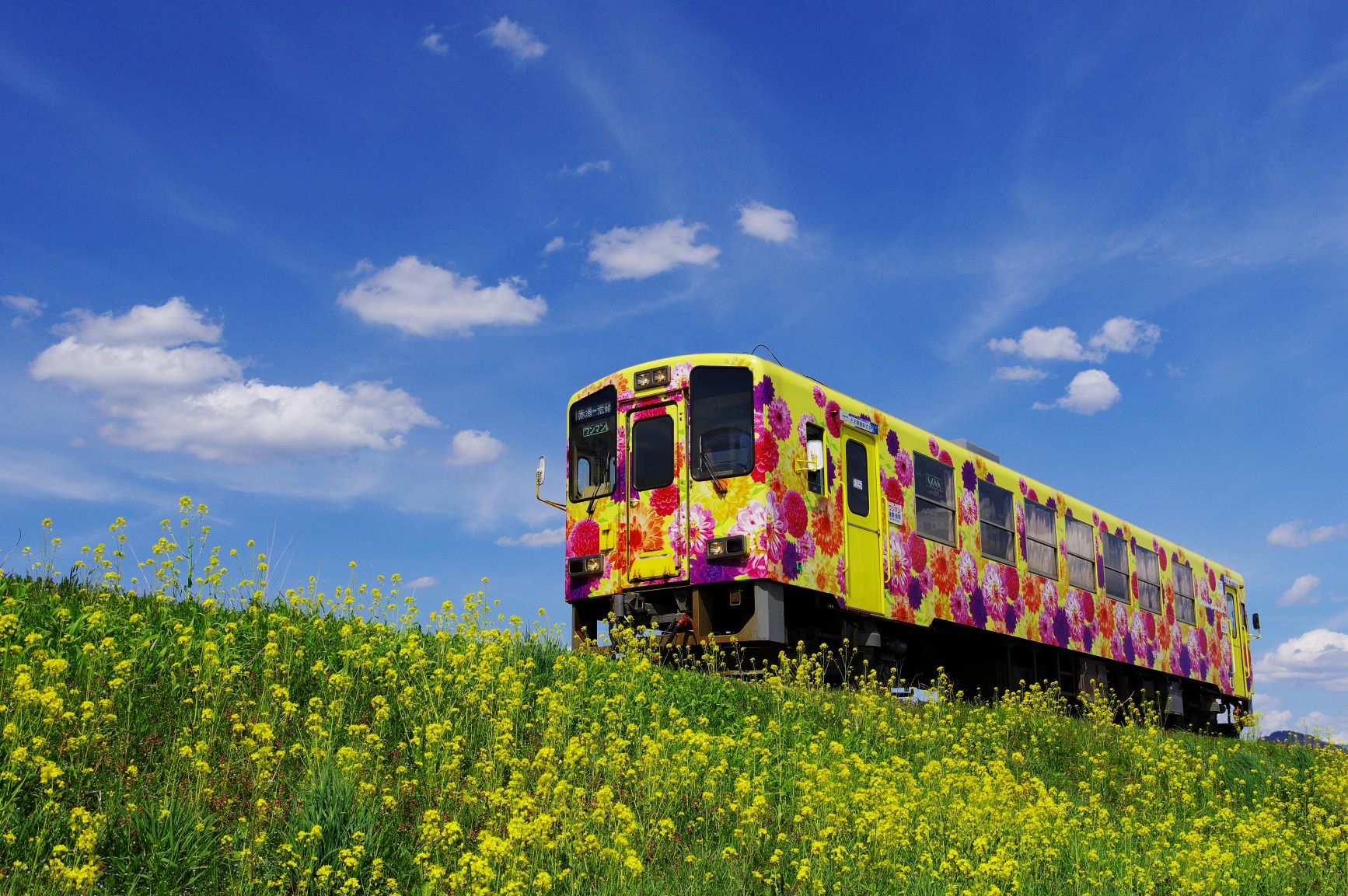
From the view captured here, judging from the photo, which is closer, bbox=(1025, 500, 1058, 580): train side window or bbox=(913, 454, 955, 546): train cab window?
bbox=(913, 454, 955, 546): train cab window

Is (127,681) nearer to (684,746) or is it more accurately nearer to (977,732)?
(684,746)

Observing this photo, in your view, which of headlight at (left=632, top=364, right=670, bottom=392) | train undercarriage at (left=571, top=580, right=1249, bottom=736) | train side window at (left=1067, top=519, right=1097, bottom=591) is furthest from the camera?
train side window at (left=1067, top=519, right=1097, bottom=591)

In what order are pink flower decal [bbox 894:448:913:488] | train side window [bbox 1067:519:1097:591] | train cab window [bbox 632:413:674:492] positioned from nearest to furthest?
1. train cab window [bbox 632:413:674:492]
2. pink flower decal [bbox 894:448:913:488]
3. train side window [bbox 1067:519:1097:591]

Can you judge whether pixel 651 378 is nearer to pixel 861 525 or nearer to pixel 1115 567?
pixel 861 525

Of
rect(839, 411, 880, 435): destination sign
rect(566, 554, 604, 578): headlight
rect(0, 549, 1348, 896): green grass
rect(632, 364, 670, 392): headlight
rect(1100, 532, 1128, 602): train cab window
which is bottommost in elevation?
rect(0, 549, 1348, 896): green grass

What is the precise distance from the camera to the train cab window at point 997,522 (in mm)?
14273

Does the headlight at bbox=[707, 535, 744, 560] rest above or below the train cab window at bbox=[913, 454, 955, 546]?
below

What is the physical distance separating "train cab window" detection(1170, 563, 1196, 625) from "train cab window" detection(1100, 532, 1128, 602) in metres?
2.50

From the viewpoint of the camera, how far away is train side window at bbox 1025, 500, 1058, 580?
15289mm

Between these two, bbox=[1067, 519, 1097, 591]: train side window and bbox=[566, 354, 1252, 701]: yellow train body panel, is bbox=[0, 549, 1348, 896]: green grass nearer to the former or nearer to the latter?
bbox=[566, 354, 1252, 701]: yellow train body panel

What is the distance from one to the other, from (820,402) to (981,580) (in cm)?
372

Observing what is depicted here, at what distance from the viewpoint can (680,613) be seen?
36.2 ft

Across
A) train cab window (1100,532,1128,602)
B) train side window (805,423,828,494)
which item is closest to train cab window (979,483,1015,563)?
train cab window (1100,532,1128,602)

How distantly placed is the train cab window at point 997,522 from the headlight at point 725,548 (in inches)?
184
